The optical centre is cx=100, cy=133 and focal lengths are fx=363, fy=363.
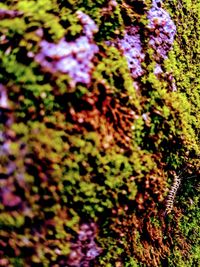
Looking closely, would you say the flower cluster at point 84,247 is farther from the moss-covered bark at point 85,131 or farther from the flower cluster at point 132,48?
the flower cluster at point 132,48

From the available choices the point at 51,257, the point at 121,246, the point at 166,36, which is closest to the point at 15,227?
the point at 51,257

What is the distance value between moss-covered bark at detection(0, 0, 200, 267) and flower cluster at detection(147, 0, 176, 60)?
2 cm

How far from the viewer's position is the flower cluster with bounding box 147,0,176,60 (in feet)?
10.6

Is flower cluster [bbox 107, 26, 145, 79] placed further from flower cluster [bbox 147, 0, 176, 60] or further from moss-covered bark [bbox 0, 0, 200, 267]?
flower cluster [bbox 147, 0, 176, 60]

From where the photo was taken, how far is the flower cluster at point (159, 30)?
3.24m

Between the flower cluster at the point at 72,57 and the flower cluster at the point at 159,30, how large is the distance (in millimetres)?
804

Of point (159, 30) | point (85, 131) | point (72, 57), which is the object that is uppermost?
point (72, 57)

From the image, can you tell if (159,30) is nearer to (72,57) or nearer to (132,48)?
(132,48)

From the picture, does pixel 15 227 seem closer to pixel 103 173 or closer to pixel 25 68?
pixel 103 173

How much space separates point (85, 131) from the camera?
98.4 inches

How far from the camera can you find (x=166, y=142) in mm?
3141

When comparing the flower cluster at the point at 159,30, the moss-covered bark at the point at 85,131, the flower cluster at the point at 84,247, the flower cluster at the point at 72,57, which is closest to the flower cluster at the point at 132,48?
the moss-covered bark at the point at 85,131

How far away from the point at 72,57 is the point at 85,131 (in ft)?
1.68

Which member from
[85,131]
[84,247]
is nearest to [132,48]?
[85,131]
